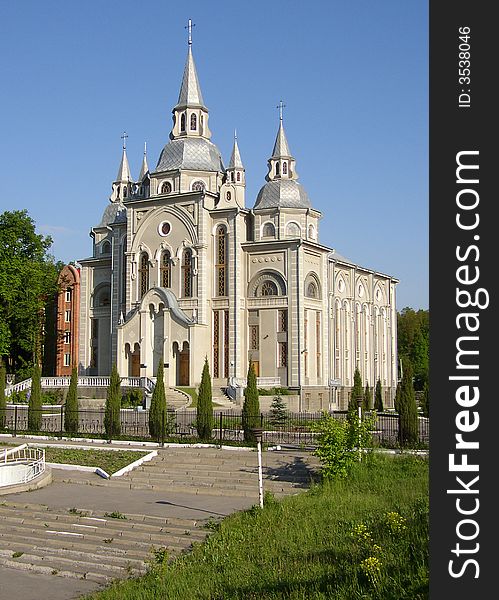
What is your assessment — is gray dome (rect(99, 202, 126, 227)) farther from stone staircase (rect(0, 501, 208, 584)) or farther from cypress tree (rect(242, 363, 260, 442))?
stone staircase (rect(0, 501, 208, 584))

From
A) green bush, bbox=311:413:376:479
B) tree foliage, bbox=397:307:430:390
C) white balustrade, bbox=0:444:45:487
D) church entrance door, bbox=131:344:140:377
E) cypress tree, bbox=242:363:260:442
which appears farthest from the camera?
tree foliage, bbox=397:307:430:390

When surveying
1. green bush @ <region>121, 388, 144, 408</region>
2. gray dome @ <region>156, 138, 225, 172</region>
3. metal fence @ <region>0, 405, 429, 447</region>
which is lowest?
metal fence @ <region>0, 405, 429, 447</region>

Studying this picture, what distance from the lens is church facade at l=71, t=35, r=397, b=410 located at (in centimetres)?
4619

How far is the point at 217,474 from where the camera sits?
66.7ft

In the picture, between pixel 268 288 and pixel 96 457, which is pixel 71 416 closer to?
pixel 96 457

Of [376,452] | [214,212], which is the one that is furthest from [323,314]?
[376,452]

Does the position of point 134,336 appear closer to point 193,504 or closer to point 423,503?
point 193,504

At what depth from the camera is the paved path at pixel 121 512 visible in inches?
503

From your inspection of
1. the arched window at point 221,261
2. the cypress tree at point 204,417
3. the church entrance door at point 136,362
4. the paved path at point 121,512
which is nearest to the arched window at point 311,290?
the arched window at point 221,261

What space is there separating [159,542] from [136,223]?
37.9m

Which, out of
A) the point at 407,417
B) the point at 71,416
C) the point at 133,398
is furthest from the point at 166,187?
the point at 407,417

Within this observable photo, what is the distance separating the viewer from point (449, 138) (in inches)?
179

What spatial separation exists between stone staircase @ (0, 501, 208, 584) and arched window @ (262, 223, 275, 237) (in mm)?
33922

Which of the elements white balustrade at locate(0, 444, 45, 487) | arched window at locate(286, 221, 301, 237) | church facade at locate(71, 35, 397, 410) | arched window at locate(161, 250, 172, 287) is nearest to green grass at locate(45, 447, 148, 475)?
white balustrade at locate(0, 444, 45, 487)
